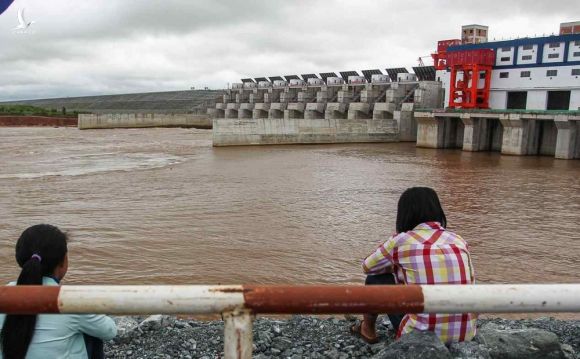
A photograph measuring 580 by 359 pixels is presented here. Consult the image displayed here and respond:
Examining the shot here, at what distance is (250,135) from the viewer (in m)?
33.8

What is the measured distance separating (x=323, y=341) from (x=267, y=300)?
2386 mm

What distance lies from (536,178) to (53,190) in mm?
Result: 19019

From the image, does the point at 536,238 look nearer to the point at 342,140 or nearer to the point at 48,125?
the point at 342,140

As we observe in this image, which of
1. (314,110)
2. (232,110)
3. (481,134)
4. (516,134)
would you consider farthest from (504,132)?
(232,110)

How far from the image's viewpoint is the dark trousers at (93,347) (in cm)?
245

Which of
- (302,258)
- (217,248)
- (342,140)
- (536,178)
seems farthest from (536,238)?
(342,140)

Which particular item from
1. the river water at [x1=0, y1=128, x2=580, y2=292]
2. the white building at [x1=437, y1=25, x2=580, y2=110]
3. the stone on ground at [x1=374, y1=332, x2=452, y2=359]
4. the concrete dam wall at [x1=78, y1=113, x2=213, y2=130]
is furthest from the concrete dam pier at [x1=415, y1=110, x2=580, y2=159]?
the concrete dam wall at [x1=78, y1=113, x2=213, y2=130]

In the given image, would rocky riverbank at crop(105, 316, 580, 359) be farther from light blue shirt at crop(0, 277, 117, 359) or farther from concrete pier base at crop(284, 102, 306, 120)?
concrete pier base at crop(284, 102, 306, 120)

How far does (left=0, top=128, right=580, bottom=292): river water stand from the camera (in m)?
8.02

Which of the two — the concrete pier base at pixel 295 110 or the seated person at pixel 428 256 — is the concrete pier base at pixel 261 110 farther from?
the seated person at pixel 428 256

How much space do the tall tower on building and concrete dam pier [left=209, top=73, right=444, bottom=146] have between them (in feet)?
19.8

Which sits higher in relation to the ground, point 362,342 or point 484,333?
point 484,333

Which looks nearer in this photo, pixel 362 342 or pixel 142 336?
pixel 362 342

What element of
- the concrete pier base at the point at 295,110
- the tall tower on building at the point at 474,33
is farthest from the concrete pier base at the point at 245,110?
the tall tower on building at the point at 474,33
